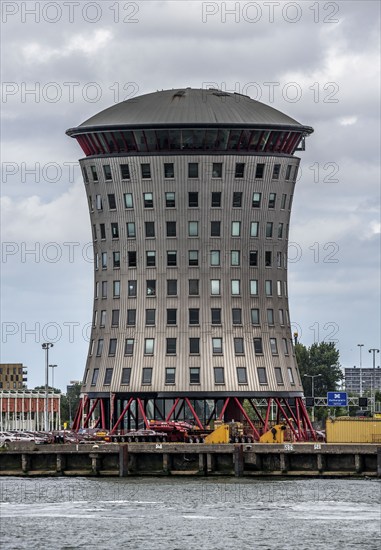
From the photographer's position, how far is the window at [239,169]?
174250mm

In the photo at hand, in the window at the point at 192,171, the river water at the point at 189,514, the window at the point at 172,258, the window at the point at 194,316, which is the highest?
the window at the point at 192,171

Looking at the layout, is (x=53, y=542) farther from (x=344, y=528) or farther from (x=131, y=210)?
(x=131, y=210)

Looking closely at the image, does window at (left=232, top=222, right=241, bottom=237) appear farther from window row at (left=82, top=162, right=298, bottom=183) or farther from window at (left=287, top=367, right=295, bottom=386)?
window at (left=287, top=367, right=295, bottom=386)

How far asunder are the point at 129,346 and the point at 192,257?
373 inches

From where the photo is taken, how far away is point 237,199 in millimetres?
Result: 173625

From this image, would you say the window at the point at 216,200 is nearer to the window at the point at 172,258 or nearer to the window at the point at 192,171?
the window at the point at 192,171

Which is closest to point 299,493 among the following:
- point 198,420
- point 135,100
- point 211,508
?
point 211,508

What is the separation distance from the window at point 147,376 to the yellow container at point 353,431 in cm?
1978

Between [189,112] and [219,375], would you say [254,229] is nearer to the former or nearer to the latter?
[189,112]

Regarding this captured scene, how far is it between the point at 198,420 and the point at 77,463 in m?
26.4

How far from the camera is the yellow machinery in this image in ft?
538

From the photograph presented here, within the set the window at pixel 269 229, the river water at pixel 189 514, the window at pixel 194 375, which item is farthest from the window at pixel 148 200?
the river water at pixel 189 514

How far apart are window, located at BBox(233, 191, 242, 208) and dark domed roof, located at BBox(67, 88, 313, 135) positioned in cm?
600

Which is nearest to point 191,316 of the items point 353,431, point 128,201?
point 128,201
